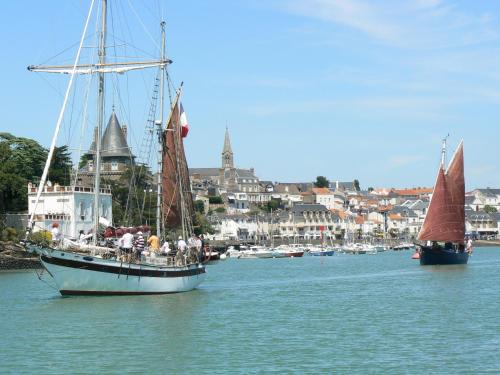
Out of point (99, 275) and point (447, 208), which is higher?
point (447, 208)

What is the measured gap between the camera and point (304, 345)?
34031 mm

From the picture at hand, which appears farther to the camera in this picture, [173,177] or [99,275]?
[173,177]

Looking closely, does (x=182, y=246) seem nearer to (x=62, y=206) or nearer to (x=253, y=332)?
(x=253, y=332)

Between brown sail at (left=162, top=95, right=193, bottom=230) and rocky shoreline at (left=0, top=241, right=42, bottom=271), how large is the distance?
3398 centimetres

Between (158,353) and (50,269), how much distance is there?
16596 mm

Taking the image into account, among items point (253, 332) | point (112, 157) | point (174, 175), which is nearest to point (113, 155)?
point (112, 157)

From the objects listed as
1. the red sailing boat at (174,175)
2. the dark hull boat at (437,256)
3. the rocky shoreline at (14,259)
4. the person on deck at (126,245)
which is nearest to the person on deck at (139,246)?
the person on deck at (126,245)

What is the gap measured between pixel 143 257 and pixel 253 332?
505 inches

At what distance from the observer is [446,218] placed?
91.4 m

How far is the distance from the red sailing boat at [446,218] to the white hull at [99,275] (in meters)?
46.1

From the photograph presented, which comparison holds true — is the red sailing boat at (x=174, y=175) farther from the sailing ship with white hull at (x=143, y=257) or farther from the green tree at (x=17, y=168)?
the green tree at (x=17, y=168)

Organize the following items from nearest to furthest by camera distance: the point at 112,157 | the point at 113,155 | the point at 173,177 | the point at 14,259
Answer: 1. the point at 173,177
2. the point at 14,259
3. the point at 113,155
4. the point at 112,157

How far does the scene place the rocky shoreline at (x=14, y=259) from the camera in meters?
87.7

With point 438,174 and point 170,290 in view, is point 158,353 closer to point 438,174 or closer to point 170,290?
point 170,290
